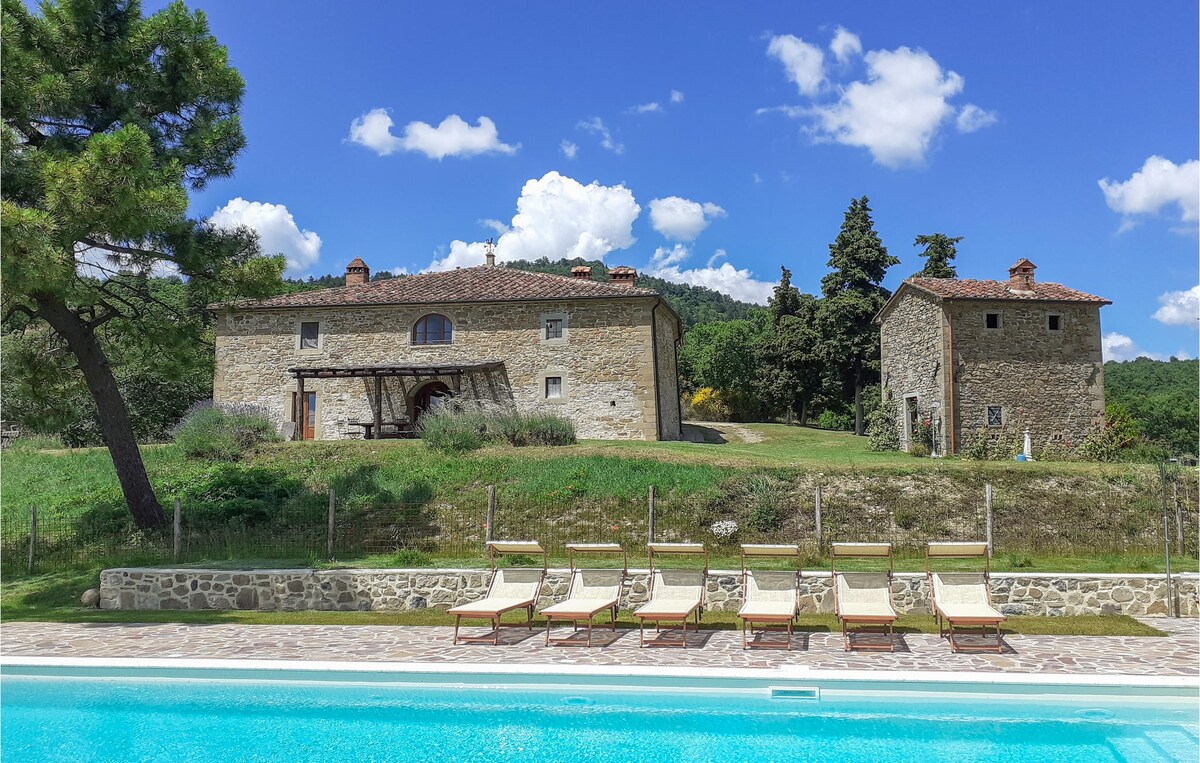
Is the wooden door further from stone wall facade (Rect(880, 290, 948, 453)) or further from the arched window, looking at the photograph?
stone wall facade (Rect(880, 290, 948, 453))

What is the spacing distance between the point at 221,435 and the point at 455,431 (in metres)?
6.59

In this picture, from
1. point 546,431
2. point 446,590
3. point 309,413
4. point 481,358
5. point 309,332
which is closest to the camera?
point 446,590

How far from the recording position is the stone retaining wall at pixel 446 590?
10.6 meters

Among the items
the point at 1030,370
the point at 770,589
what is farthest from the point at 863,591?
the point at 1030,370

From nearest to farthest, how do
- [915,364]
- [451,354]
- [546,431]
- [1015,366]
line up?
[546,431]
[1015,366]
[915,364]
[451,354]

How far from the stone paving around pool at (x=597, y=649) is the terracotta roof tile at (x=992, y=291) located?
15931mm

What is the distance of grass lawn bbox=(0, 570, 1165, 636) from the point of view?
972 cm

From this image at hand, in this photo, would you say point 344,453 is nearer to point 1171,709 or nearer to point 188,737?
point 188,737

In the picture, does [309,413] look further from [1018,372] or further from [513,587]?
[1018,372]

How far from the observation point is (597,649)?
8.75 meters

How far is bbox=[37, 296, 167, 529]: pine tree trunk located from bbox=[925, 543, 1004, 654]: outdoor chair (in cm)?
1338

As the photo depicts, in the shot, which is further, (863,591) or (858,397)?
(858,397)

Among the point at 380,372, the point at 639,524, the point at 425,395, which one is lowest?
the point at 639,524

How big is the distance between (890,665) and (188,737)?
6153 millimetres
